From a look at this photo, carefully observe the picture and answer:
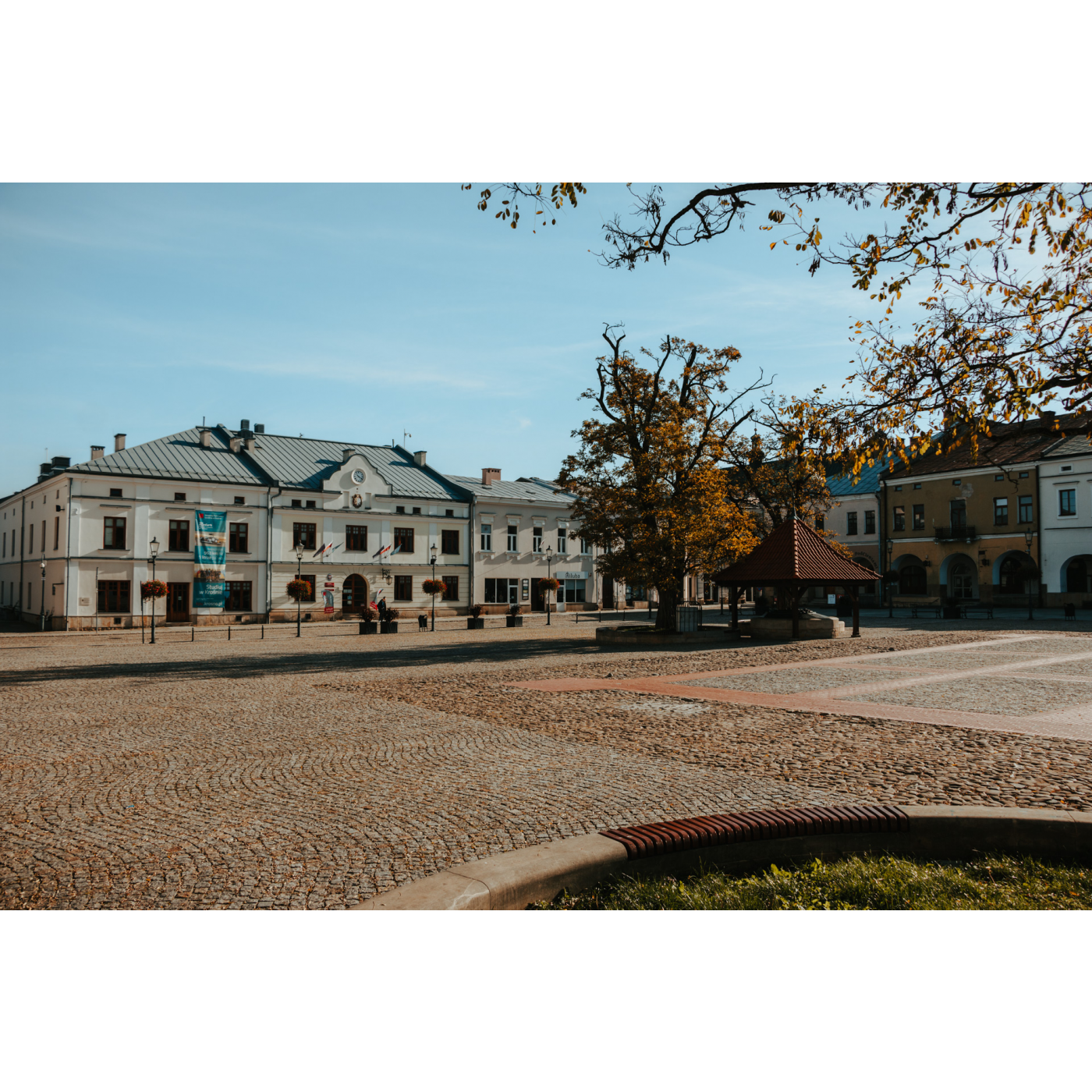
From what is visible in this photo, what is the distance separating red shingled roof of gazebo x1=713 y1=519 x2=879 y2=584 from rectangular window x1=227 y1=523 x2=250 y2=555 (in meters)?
26.2

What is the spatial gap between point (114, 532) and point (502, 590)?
2226 centimetres

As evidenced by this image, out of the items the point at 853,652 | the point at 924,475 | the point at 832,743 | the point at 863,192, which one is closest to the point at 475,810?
the point at 832,743

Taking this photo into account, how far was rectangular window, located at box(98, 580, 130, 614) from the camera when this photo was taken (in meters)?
38.0

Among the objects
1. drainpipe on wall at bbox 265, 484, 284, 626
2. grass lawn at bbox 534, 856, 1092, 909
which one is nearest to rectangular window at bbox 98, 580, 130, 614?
drainpipe on wall at bbox 265, 484, 284, 626

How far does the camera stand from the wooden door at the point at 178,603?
3944 cm

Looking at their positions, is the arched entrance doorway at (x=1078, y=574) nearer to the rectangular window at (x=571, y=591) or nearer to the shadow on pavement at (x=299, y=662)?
the rectangular window at (x=571, y=591)

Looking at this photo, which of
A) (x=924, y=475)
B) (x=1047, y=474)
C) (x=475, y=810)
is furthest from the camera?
(x=924, y=475)

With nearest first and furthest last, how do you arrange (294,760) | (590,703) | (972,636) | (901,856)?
(901,856)
(294,760)
(590,703)
(972,636)

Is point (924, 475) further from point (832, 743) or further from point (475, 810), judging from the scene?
point (475, 810)

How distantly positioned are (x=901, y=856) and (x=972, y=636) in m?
21.7

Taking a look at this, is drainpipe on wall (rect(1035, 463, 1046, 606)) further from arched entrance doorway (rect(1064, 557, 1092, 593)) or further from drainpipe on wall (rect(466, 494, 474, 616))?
drainpipe on wall (rect(466, 494, 474, 616))

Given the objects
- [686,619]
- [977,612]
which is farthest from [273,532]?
[977,612]

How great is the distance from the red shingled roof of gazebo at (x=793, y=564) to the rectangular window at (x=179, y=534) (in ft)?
89.0

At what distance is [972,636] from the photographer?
24172 millimetres
